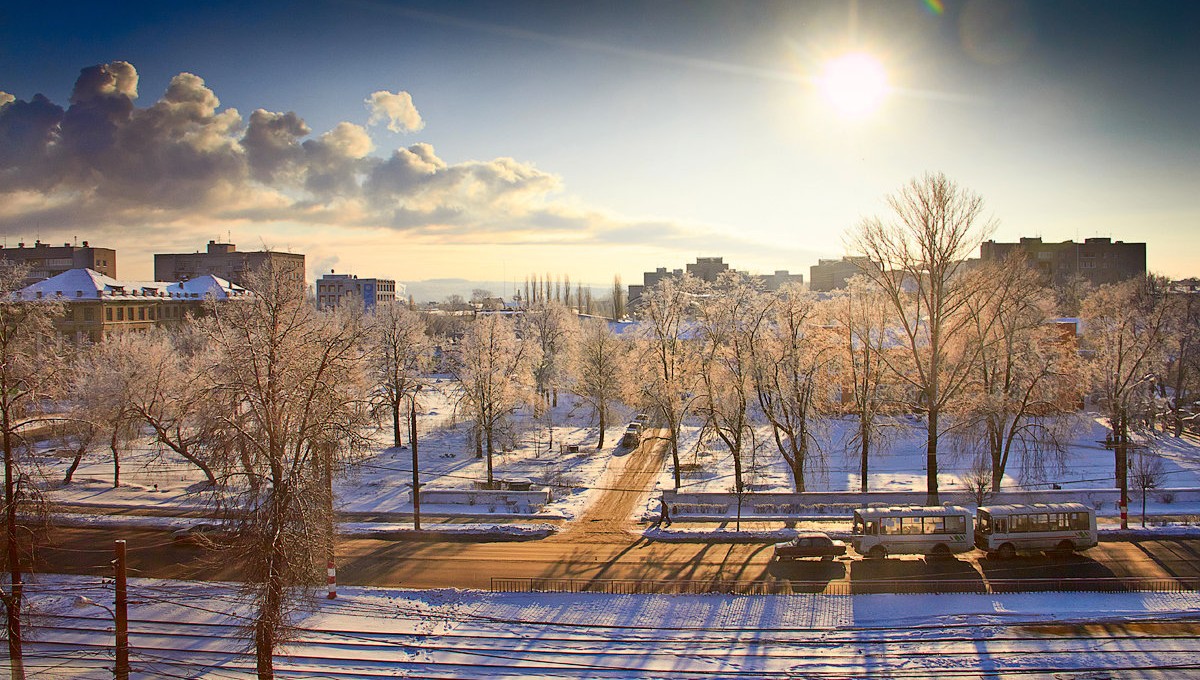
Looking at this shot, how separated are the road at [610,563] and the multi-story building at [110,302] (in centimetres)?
4365

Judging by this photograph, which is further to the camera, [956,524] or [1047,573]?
[956,524]

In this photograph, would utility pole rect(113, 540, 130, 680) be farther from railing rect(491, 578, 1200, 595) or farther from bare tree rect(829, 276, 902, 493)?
bare tree rect(829, 276, 902, 493)

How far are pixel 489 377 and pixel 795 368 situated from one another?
56.3 feet

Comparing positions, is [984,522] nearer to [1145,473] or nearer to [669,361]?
[1145,473]

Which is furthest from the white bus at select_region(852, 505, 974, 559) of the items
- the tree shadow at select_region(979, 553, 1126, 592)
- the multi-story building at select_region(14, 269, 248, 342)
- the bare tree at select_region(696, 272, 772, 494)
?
the multi-story building at select_region(14, 269, 248, 342)

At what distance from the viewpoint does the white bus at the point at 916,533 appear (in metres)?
22.7

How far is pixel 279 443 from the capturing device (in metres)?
16.9

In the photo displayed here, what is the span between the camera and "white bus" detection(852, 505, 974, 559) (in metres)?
22.7

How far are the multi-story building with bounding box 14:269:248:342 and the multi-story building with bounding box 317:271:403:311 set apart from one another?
4176 centimetres

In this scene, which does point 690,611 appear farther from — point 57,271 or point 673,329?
point 57,271

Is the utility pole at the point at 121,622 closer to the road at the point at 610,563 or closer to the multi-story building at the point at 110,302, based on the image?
the road at the point at 610,563

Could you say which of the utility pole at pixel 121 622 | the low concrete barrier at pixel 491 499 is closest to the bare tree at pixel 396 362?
the low concrete barrier at pixel 491 499

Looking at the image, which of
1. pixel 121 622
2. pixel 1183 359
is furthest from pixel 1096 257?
pixel 121 622

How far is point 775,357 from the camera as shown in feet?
105
